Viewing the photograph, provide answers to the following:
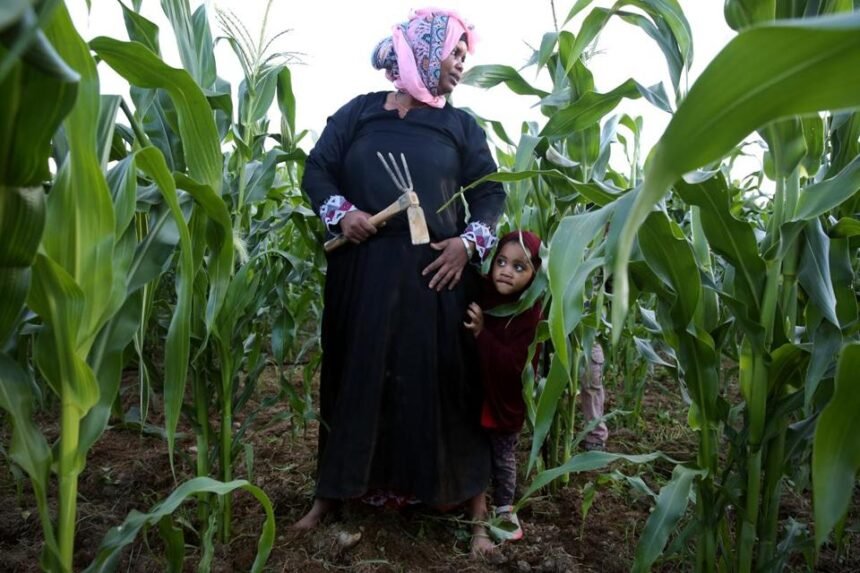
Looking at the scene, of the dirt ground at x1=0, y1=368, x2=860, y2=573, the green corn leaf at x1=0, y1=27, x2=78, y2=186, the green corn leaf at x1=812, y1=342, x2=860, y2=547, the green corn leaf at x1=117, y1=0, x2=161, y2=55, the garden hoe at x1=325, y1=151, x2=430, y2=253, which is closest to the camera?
the green corn leaf at x1=0, y1=27, x2=78, y2=186

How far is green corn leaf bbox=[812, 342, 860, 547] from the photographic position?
2.66 ft

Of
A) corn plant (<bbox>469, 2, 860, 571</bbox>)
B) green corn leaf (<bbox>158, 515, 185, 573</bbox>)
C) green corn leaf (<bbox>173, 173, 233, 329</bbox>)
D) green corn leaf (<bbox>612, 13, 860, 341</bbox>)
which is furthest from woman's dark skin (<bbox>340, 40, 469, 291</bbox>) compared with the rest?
green corn leaf (<bbox>612, 13, 860, 341</bbox>)

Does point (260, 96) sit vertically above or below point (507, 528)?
above

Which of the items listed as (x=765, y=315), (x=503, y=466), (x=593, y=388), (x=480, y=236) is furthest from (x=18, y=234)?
(x=593, y=388)

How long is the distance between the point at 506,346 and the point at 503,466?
39cm

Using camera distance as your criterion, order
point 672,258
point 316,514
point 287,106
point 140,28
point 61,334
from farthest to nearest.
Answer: point 287,106 → point 316,514 → point 140,28 → point 672,258 → point 61,334

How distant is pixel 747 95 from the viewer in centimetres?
49

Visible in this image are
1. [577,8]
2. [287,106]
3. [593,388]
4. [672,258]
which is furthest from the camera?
[593,388]

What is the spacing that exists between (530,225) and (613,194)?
45.7 inches

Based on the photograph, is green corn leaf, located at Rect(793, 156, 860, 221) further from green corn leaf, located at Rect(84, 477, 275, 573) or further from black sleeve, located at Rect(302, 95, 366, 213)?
black sleeve, located at Rect(302, 95, 366, 213)

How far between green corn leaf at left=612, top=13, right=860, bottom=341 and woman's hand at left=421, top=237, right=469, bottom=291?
57.0 inches

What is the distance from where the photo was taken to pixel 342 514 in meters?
2.06

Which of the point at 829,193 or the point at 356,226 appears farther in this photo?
the point at 356,226

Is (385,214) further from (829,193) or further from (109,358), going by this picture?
(829,193)
